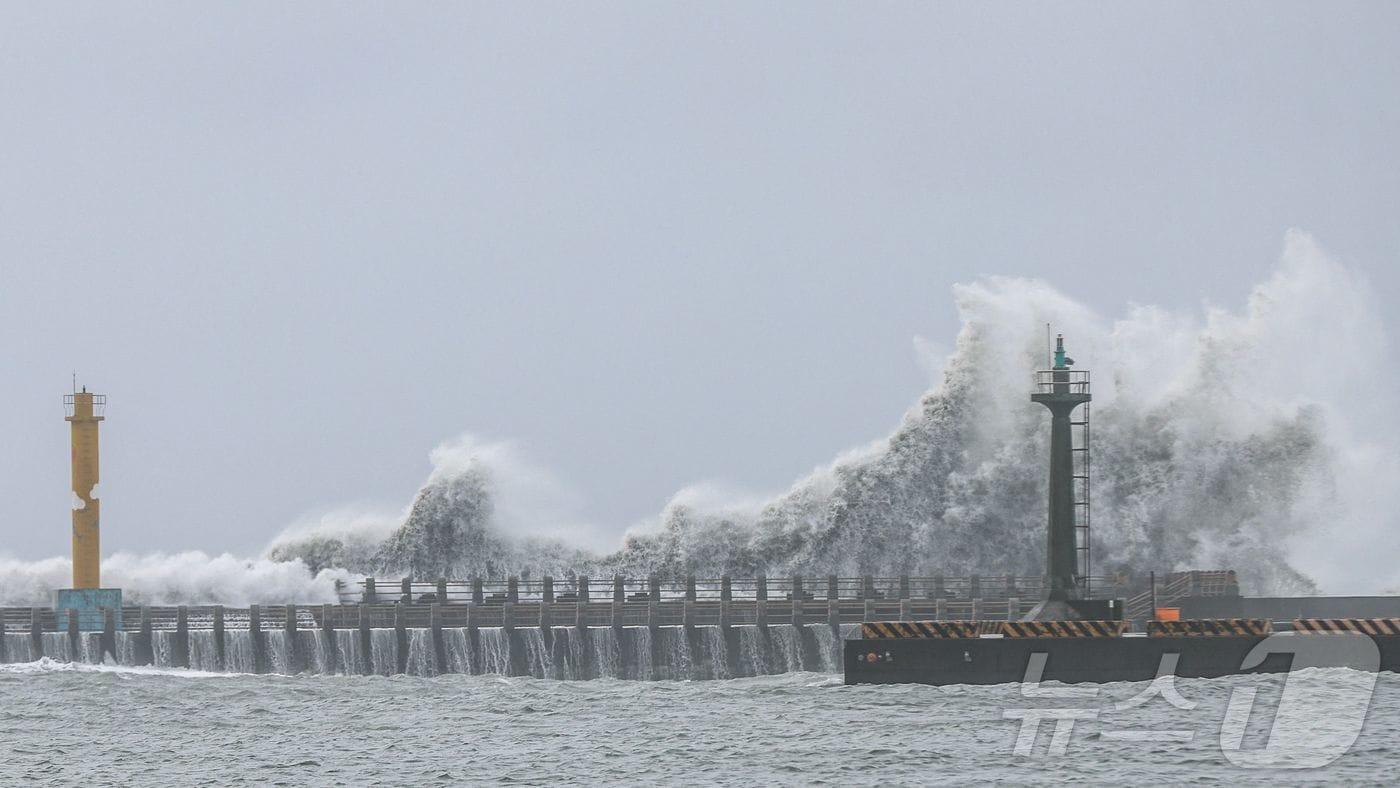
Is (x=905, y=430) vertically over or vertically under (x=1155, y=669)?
over

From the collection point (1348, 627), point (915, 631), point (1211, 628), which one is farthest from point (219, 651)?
point (1348, 627)

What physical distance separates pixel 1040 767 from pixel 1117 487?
133 feet

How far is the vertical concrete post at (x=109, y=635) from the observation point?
217 ft

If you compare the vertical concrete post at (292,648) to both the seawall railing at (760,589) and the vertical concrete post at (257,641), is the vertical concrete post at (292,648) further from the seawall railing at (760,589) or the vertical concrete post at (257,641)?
the seawall railing at (760,589)

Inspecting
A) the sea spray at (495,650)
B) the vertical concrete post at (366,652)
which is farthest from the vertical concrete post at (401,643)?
the sea spray at (495,650)

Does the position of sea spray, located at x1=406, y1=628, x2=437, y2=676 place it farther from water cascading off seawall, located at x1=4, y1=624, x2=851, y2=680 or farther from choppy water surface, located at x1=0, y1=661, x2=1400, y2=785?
choppy water surface, located at x1=0, y1=661, x2=1400, y2=785

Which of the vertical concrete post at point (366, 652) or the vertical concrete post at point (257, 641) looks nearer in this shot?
the vertical concrete post at point (366, 652)

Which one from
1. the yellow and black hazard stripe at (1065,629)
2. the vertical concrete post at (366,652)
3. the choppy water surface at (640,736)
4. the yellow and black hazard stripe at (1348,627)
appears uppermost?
the vertical concrete post at (366,652)

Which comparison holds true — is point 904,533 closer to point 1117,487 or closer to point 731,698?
point 1117,487

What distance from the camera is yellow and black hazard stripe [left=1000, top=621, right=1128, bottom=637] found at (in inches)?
1898

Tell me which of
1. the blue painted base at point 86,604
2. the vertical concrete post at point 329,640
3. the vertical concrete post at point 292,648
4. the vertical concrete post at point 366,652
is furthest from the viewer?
the blue painted base at point 86,604

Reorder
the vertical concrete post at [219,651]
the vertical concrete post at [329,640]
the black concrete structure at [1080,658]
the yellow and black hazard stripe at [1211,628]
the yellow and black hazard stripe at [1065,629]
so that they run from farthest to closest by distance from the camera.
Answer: the vertical concrete post at [219,651]
the vertical concrete post at [329,640]
the yellow and black hazard stripe at [1211,628]
the yellow and black hazard stripe at [1065,629]
the black concrete structure at [1080,658]

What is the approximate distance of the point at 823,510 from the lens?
7944 centimetres

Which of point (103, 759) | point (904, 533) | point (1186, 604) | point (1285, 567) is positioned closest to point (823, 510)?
point (904, 533)
